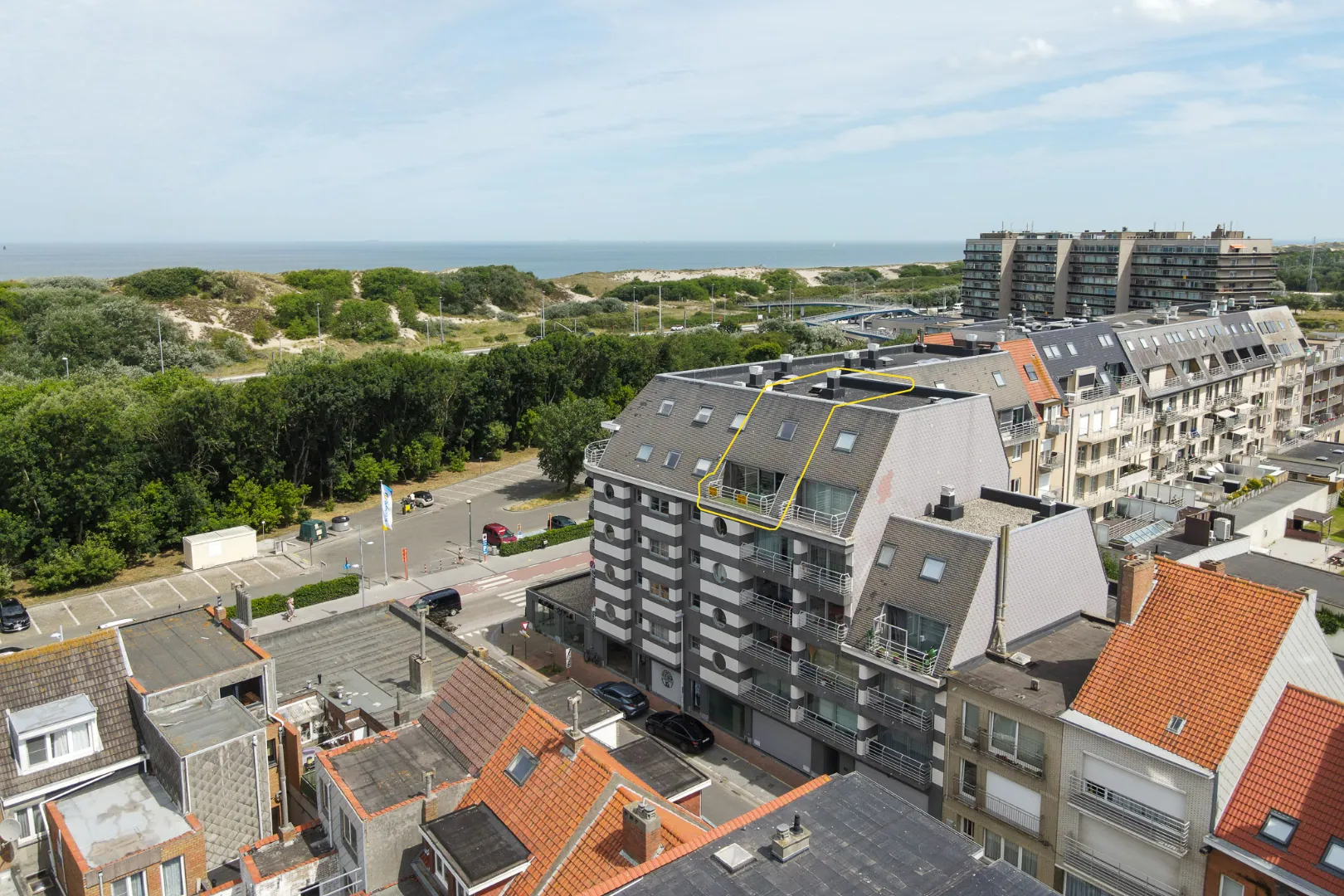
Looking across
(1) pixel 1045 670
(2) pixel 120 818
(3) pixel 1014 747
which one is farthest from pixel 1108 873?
(2) pixel 120 818

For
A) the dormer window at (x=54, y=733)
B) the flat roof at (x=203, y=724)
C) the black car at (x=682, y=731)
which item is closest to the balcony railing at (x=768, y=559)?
the black car at (x=682, y=731)

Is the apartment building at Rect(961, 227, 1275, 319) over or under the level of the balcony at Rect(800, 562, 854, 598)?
over

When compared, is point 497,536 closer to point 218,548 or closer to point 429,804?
point 218,548

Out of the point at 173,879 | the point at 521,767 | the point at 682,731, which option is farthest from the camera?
the point at 682,731

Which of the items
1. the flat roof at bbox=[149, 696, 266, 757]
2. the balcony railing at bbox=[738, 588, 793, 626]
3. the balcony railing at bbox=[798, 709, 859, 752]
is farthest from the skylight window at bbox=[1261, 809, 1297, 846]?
the flat roof at bbox=[149, 696, 266, 757]

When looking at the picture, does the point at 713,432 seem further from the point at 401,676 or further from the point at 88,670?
the point at 88,670

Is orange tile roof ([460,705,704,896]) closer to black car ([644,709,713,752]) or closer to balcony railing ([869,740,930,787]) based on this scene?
balcony railing ([869,740,930,787])
